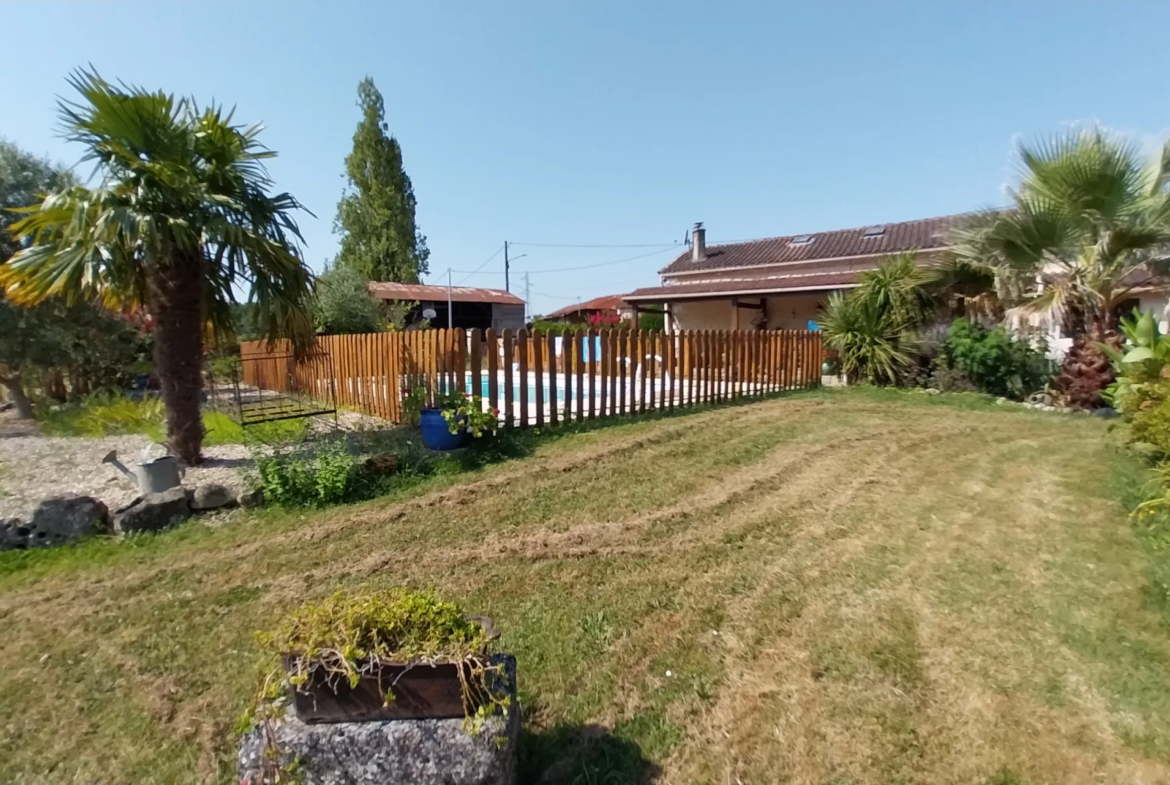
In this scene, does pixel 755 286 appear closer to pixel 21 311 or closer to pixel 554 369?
pixel 554 369

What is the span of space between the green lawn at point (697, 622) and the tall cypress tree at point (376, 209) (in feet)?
111

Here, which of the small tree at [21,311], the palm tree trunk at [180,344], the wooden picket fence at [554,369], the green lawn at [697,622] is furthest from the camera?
the small tree at [21,311]

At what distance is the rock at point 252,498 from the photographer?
5.08 metres

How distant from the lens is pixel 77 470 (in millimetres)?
5969

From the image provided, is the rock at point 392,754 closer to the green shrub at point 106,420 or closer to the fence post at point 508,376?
the fence post at point 508,376

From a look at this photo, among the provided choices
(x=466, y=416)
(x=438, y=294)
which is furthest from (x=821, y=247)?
(x=438, y=294)

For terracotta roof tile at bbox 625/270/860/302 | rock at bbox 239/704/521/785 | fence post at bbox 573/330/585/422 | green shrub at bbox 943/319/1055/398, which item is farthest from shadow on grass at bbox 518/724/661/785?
terracotta roof tile at bbox 625/270/860/302

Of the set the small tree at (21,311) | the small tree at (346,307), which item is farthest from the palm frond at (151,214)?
the small tree at (346,307)

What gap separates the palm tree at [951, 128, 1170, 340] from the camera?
840cm

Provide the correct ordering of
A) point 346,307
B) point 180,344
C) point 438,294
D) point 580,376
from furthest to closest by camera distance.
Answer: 1. point 438,294
2. point 346,307
3. point 580,376
4. point 180,344

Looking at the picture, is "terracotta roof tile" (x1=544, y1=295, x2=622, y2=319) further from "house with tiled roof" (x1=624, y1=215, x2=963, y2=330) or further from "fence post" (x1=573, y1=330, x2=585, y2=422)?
"fence post" (x1=573, y1=330, x2=585, y2=422)

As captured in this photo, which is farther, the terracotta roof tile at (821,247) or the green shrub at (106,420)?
the terracotta roof tile at (821,247)

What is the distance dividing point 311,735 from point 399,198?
3843cm

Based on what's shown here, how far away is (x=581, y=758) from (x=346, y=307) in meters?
19.3
